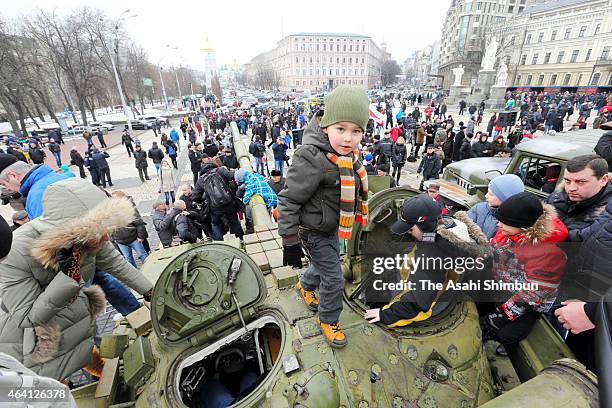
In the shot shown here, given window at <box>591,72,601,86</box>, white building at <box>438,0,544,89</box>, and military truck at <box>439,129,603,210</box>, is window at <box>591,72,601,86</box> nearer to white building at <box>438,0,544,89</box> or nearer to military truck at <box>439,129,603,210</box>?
white building at <box>438,0,544,89</box>

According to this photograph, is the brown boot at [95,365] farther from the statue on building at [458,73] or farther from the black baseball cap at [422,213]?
the statue on building at [458,73]

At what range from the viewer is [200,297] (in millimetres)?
2711

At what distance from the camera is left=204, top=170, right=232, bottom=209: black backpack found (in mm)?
6383

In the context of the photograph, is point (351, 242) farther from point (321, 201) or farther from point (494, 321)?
point (494, 321)

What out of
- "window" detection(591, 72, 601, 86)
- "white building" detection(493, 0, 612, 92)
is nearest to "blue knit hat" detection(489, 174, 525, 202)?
"white building" detection(493, 0, 612, 92)

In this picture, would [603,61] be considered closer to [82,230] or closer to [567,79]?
[567,79]

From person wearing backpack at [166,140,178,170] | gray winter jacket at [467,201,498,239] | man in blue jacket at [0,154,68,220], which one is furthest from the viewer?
person wearing backpack at [166,140,178,170]

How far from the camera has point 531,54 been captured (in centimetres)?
5266

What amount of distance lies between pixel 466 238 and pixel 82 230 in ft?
9.56

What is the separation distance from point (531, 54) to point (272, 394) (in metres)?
70.4

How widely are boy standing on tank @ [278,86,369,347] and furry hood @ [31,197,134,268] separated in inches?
53.8

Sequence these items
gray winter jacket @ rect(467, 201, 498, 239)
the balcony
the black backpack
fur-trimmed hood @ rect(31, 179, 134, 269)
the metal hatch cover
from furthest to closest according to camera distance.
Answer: the balcony, the black backpack, gray winter jacket @ rect(467, 201, 498, 239), the metal hatch cover, fur-trimmed hood @ rect(31, 179, 134, 269)

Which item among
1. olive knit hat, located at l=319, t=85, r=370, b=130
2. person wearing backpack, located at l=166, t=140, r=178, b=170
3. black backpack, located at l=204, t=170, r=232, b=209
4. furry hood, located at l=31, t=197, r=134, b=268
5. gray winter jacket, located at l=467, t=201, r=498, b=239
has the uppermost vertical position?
olive knit hat, located at l=319, t=85, r=370, b=130

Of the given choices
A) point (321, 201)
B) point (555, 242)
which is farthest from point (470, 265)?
point (321, 201)
